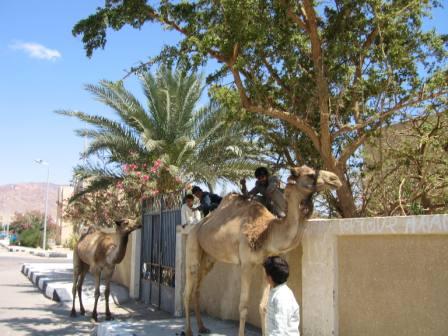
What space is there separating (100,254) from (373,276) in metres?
6.88

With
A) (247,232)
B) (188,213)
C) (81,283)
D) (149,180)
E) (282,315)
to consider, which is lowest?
(81,283)

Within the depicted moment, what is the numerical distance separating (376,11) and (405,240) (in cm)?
459

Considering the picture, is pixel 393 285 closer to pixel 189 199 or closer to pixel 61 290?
pixel 189 199

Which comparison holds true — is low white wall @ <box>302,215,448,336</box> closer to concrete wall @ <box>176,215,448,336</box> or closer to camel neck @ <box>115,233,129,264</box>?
concrete wall @ <box>176,215,448,336</box>

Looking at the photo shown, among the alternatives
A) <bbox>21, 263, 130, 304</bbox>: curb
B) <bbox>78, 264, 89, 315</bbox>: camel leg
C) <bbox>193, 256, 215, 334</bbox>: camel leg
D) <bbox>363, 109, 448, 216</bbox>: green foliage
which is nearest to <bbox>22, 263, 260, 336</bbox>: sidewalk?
<bbox>21, 263, 130, 304</bbox>: curb

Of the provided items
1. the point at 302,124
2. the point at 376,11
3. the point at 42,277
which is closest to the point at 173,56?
the point at 302,124

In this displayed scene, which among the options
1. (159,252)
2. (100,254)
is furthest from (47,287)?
(100,254)

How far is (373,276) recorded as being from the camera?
219 inches

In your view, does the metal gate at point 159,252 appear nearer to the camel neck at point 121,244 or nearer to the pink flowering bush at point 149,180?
the camel neck at point 121,244

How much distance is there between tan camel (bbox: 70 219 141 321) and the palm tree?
15.4 feet

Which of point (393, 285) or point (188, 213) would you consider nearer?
point (393, 285)

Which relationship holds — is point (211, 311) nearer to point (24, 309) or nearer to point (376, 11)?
point (24, 309)

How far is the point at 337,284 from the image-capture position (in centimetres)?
604

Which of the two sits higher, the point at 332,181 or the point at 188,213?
the point at 332,181
